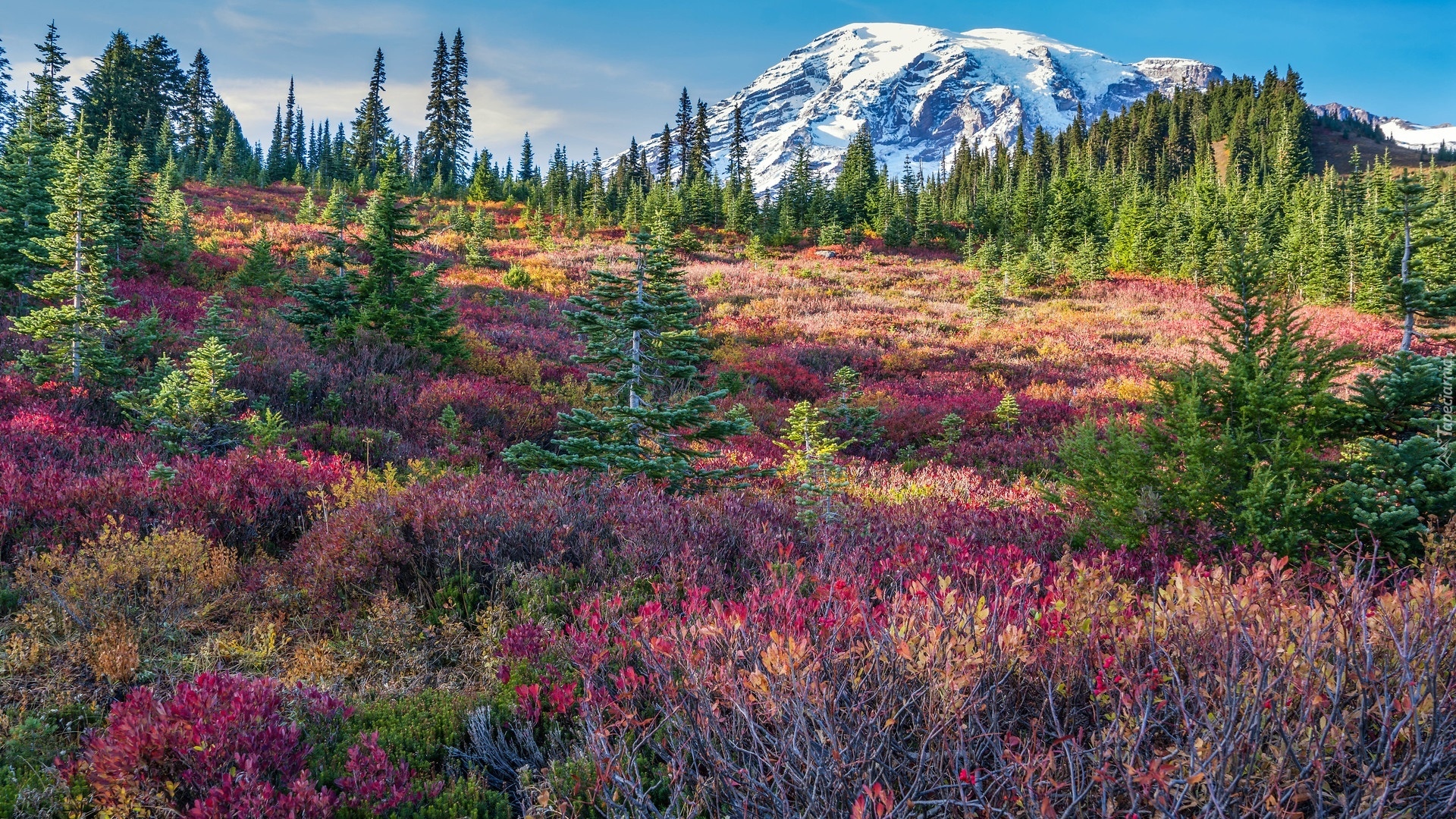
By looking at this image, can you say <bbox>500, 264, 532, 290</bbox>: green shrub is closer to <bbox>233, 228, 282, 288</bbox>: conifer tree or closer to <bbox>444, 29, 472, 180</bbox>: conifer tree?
<bbox>233, 228, 282, 288</bbox>: conifer tree

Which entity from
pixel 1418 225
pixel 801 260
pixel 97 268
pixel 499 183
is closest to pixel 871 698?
pixel 1418 225

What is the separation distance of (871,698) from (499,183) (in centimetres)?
5831

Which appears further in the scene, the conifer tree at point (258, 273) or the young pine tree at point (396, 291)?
the conifer tree at point (258, 273)

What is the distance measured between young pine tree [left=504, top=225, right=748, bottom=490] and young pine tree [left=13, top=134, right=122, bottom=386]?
7151 millimetres

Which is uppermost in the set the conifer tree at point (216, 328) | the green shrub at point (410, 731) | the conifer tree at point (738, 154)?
the conifer tree at point (738, 154)

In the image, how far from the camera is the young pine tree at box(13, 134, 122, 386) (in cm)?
Answer: 969

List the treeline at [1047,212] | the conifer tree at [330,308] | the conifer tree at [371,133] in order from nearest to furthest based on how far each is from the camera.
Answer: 1. the conifer tree at [330,308]
2. the treeline at [1047,212]
3. the conifer tree at [371,133]

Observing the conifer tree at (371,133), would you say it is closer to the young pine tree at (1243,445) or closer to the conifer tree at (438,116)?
the conifer tree at (438,116)

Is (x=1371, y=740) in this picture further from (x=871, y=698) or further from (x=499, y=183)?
(x=499, y=183)

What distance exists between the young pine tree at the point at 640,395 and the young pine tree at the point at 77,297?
282 inches

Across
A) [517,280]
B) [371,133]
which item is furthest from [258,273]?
[371,133]

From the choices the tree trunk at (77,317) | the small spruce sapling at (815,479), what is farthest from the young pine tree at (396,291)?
the small spruce sapling at (815,479)

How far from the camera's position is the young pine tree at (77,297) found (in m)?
9.69

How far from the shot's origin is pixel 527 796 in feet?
8.40
